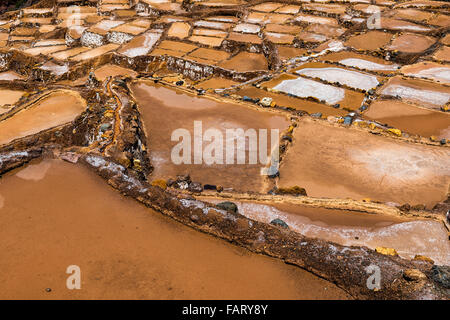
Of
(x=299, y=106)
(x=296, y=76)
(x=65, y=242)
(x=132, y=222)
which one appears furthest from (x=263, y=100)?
(x=65, y=242)

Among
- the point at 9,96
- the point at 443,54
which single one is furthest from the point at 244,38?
the point at 9,96

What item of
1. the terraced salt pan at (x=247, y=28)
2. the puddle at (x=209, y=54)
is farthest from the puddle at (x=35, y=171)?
→ the terraced salt pan at (x=247, y=28)

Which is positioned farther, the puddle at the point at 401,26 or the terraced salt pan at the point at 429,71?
the puddle at the point at 401,26

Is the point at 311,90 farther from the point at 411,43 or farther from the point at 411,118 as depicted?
the point at 411,43

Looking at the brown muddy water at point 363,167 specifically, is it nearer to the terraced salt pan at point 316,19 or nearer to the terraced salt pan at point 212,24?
the terraced salt pan at point 316,19

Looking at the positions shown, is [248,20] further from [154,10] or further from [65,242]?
[65,242]
